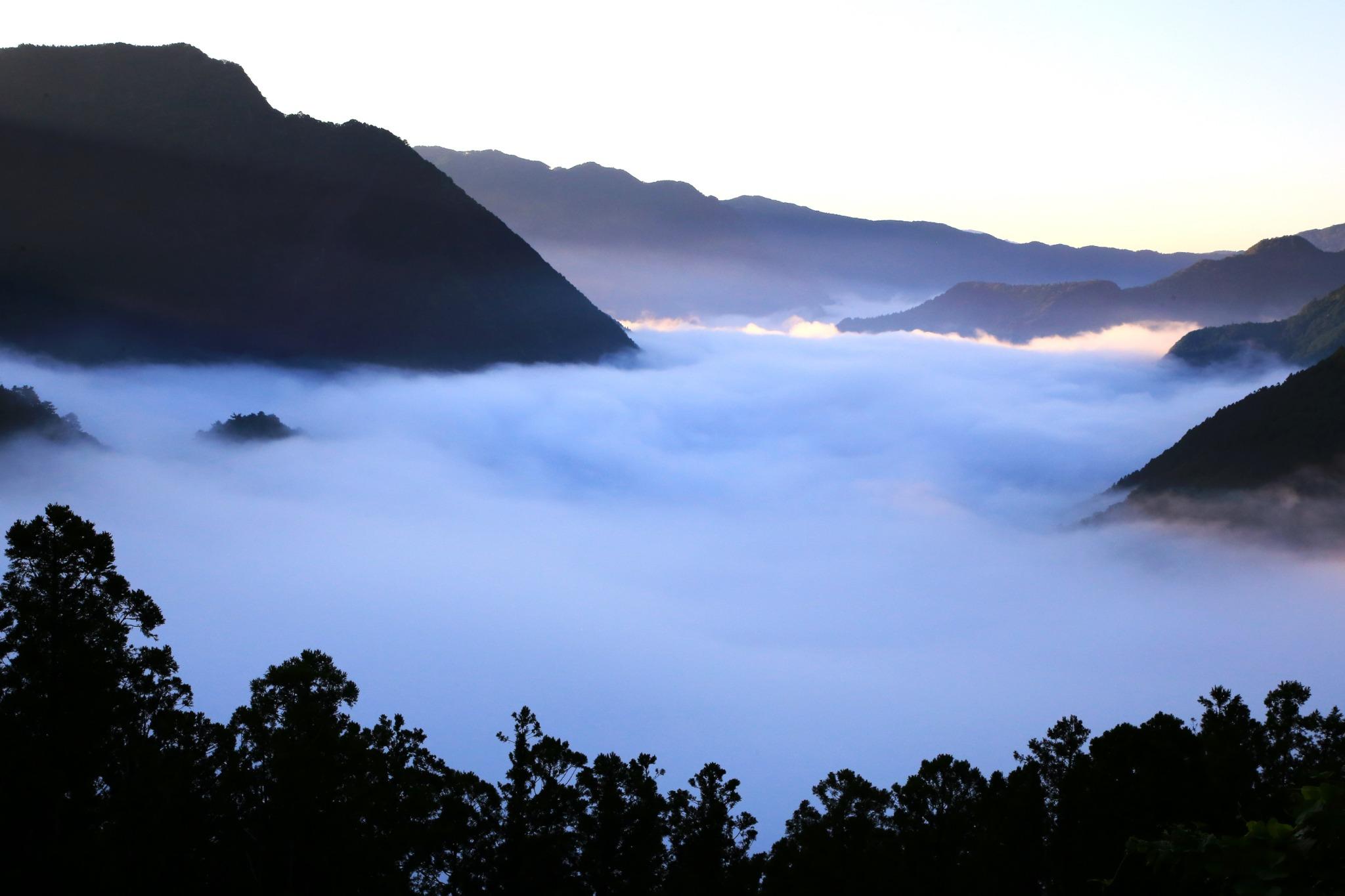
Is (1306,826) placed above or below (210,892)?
above

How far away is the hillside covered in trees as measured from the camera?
23656 mm

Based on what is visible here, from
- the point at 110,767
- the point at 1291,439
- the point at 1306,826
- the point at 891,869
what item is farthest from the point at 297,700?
the point at 1291,439

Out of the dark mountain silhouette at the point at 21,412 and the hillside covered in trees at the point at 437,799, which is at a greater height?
the dark mountain silhouette at the point at 21,412

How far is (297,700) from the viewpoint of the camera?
27391mm

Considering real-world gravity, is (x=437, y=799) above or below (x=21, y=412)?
below

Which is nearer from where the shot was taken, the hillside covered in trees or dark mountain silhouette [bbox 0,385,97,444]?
the hillside covered in trees

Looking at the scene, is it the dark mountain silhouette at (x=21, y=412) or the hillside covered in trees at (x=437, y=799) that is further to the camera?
the dark mountain silhouette at (x=21, y=412)

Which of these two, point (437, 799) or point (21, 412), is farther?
point (21, 412)

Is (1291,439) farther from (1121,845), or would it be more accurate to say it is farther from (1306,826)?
(1306,826)

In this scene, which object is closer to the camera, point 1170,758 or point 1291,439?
point 1170,758

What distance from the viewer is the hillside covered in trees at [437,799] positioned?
77.6 ft

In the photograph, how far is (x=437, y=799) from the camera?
31797 mm

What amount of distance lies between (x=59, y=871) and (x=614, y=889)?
16805 millimetres

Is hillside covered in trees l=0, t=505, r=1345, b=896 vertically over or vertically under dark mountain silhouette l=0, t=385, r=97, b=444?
under
